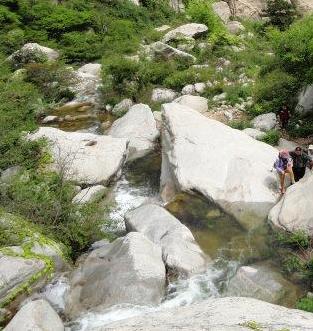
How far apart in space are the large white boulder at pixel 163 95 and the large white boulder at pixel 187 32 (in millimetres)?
8556

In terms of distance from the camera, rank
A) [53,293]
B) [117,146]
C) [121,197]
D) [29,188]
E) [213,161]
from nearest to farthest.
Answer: [53,293] < [29,188] < [213,161] < [121,197] < [117,146]

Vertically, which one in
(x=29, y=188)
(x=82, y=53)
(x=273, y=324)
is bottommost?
(x=82, y=53)

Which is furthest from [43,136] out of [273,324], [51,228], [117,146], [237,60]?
[237,60]

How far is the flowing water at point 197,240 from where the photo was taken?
31.3 feet

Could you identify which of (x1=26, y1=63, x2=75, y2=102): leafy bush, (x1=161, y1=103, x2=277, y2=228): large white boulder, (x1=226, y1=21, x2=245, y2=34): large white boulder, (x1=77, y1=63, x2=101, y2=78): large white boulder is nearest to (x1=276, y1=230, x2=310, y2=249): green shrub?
(x1=161, y1=103, x2=277, y2=228): large white boulder

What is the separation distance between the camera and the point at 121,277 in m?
10.0

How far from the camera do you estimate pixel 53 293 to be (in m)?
10.1

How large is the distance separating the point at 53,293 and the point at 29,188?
3.10 meters

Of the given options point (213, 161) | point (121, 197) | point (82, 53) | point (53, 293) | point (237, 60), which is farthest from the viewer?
point (82, 53)

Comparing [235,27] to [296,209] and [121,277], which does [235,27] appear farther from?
[121,277]

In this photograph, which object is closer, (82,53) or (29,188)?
(29,188)

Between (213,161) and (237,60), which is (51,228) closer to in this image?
(213,161)

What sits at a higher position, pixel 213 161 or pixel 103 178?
pixel 213 161

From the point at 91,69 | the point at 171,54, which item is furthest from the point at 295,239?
the point at 91,69
